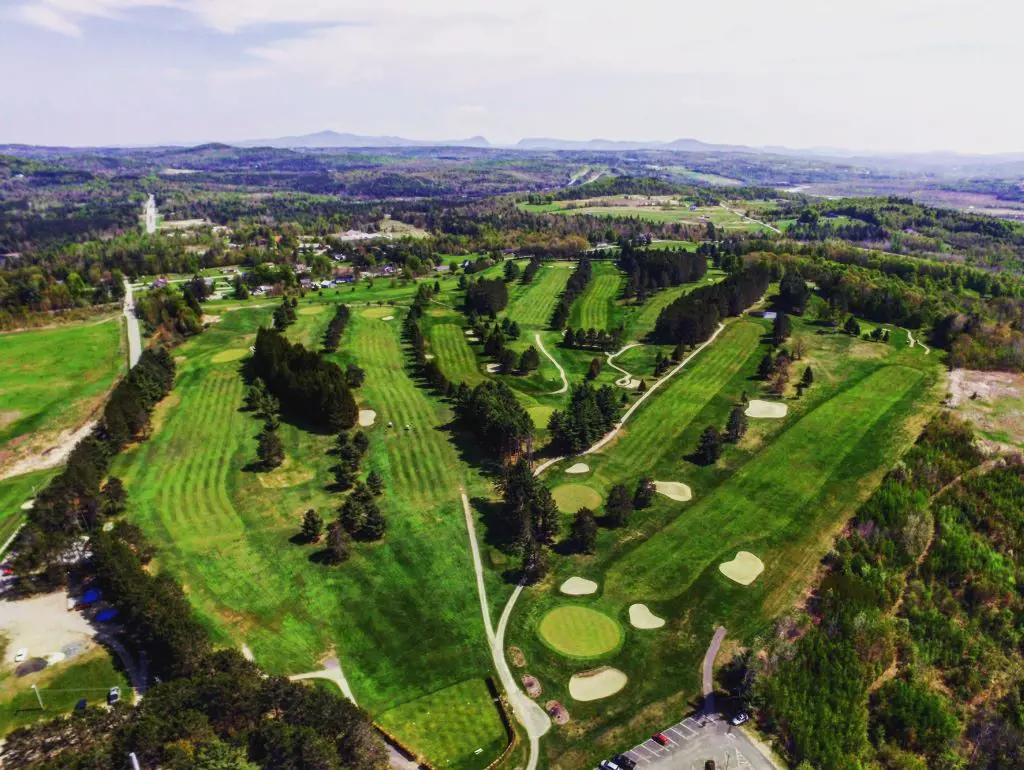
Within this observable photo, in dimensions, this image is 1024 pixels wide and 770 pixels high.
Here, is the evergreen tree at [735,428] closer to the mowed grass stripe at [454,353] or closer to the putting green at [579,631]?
the putting green at [579,631]

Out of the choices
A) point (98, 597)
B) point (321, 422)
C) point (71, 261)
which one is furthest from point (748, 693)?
point (71, 261)

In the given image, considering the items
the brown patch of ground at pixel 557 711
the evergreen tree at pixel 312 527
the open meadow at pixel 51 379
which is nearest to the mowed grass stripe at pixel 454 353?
the evergreen tree at pixel 312 527

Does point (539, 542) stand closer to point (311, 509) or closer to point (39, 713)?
point (311, 509)

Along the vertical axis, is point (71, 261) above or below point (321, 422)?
above

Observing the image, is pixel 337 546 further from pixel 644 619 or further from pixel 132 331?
pixel 132 331

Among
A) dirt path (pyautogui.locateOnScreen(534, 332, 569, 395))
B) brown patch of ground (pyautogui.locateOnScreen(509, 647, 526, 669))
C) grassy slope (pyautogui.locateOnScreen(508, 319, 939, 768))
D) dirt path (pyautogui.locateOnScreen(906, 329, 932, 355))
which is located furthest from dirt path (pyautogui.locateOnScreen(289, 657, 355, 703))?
dirt path (pyautogui.locateOnScreen(906, 329, 932, 355))

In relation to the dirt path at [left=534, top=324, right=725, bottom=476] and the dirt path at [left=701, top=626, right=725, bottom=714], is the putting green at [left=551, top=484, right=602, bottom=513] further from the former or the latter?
the dirt path at [left=701, top=626, right=725, bottom=714]

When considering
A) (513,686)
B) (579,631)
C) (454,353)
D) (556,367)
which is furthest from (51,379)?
(579,631)

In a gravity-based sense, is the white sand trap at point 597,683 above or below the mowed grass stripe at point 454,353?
below
